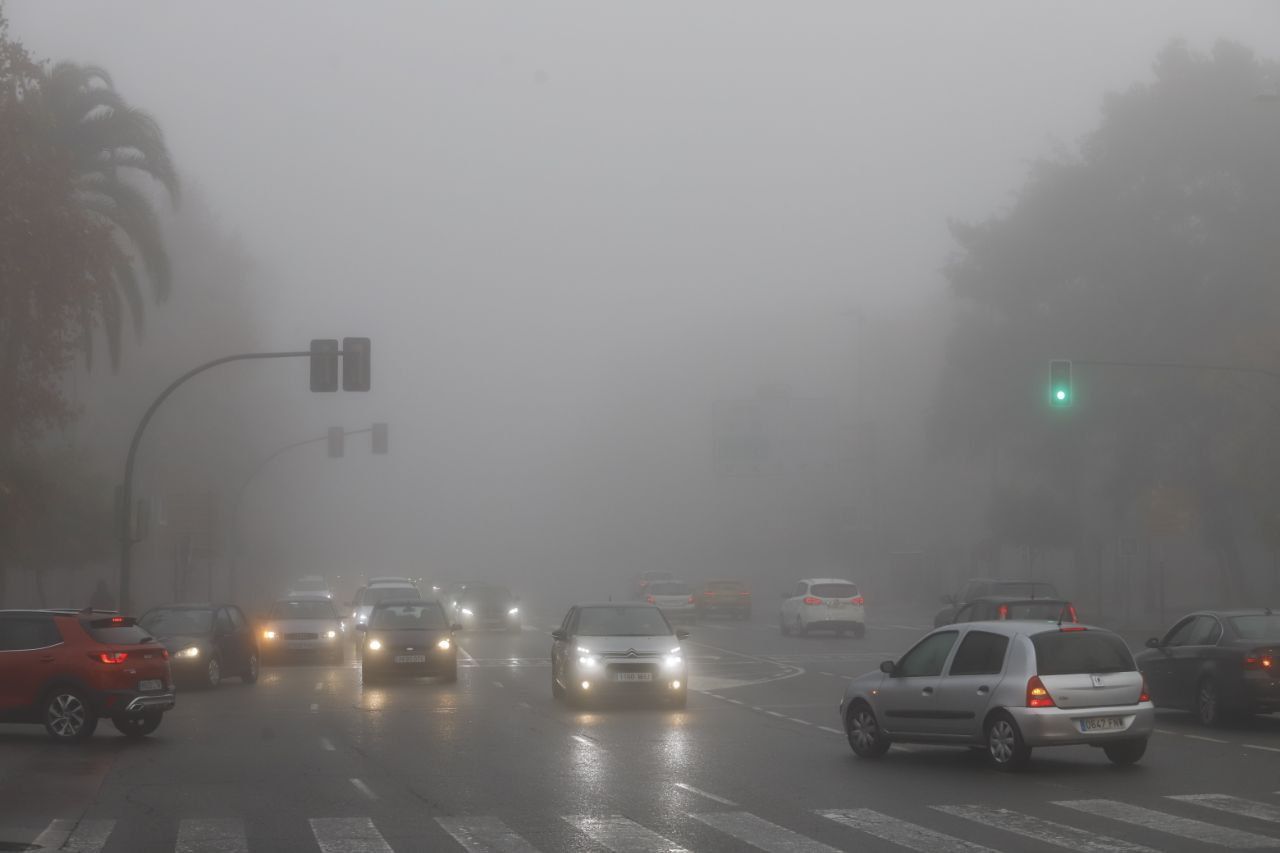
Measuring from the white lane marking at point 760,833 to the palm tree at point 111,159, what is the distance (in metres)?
24.7

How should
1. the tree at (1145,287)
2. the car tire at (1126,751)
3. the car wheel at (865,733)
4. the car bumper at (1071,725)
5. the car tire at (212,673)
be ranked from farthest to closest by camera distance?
1. the tree at (1145,287)
2. the car tire at (212,673)
3. the car wheel at (865,733)
4. the car tire at (1126,751)
5. the car bumper at (1071,725)

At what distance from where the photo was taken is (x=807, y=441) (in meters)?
64.9

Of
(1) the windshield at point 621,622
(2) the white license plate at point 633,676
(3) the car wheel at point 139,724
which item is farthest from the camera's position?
(1) the windshield at point 621,622

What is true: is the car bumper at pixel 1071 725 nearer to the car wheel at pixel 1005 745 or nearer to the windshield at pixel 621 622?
the car wheel at pixel 1005 745

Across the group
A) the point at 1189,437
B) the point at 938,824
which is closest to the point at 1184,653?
the point at 938,824

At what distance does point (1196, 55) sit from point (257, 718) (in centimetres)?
4737

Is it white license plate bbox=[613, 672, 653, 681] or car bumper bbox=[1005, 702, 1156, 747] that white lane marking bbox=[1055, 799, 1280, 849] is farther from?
white license plate bbox=[613, 672, 653, 681]

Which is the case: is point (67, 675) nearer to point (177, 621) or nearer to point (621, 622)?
point (621, 622)

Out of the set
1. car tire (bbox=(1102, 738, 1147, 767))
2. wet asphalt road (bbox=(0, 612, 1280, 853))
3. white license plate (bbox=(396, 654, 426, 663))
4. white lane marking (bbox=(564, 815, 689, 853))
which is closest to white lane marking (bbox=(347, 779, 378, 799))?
wet asphalt road (bbox=(0, 612, 1280, 853))

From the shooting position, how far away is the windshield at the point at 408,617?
2881 centimetres

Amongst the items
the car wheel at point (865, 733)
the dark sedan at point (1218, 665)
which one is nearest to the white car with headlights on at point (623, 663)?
the car wheel at point (865, 733)

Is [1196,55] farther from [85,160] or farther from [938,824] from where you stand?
[938,824]

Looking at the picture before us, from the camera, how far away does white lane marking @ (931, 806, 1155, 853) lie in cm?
1068

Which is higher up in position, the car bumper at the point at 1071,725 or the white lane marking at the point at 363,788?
the car bumper at the point at 1071,725
